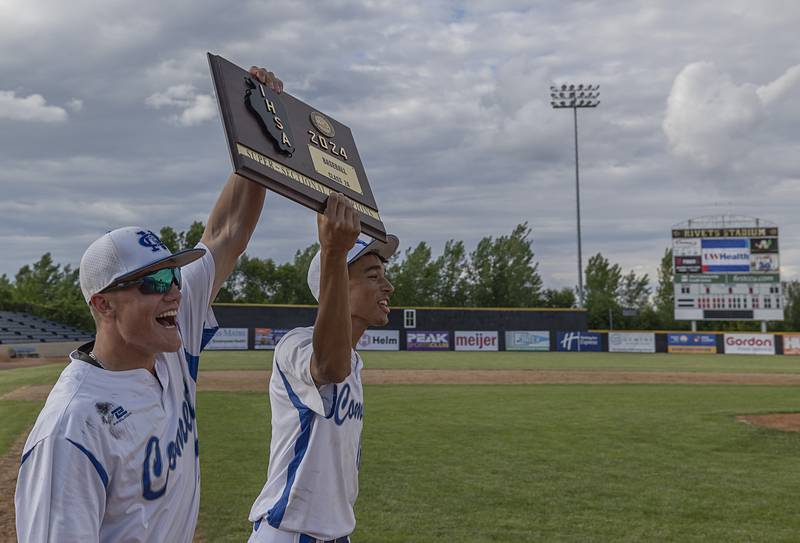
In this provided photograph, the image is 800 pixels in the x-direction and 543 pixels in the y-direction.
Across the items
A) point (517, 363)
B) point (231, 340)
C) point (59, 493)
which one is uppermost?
point (59, 493)

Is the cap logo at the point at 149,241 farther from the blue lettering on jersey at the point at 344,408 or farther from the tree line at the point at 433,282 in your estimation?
the tree line at the point at 433,282

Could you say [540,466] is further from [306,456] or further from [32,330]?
[32,330]

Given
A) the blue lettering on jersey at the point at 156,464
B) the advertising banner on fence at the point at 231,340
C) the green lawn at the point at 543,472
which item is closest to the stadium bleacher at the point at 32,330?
the advertising banner on fence at the point at 231,340

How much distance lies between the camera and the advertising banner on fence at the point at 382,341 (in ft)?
132

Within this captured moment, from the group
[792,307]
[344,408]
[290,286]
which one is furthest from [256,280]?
[344,408]

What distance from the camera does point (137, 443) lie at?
82.7 inches

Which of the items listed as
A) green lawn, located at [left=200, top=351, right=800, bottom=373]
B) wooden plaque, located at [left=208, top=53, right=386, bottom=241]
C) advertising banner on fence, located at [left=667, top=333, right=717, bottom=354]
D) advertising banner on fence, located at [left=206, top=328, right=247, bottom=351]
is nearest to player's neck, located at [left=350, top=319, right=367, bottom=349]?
wooden plaque, located at [left=208, top=53, right=386, bottom=241]

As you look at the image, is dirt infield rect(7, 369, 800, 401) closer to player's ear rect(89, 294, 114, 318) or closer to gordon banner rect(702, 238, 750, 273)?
player's ear rect(89, 294, 114, 318)

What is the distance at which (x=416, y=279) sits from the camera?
234 ft

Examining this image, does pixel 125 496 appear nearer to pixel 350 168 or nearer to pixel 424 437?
pixel 350 168

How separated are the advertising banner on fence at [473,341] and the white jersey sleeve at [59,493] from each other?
39571 mm

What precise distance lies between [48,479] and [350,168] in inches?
55.4

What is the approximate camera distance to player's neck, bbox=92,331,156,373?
7.47ft

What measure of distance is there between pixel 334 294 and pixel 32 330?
45.0 metres
